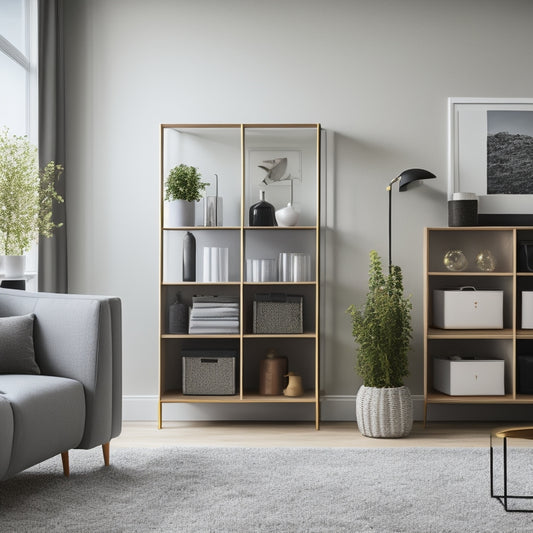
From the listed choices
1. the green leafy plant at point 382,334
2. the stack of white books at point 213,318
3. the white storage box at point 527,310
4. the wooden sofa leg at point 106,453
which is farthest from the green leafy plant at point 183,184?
the white storage box at point 527,310

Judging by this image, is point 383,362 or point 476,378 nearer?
point 383,362

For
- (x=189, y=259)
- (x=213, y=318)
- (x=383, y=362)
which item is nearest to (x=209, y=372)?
(x=213, y=318)

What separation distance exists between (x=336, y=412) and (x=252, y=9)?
273 centimetres

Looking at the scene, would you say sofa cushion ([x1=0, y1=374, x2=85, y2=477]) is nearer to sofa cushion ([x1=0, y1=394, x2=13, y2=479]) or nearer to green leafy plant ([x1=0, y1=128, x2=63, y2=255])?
sofa cushion ([x1=0, y1=394, x2=13, y2=479])

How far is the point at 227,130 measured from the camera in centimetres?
453

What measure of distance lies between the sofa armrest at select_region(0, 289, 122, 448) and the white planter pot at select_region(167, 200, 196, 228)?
114 cm

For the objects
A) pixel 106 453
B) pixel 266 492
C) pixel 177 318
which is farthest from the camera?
pixel 177 318

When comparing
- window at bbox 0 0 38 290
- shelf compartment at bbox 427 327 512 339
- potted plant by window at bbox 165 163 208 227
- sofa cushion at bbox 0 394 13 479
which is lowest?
sofa cushion at bbox 0 394 13 479

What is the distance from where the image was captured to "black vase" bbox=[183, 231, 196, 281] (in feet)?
14.2

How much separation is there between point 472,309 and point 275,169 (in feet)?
5.06

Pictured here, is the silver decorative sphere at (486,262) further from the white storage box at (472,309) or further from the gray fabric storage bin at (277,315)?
the gray fabric storage bin at (277,315)

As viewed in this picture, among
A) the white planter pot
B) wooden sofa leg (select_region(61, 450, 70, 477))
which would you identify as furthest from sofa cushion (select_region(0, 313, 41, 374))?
the white planter pot

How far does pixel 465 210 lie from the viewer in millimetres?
4301

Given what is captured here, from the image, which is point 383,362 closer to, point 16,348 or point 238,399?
point 238,399
